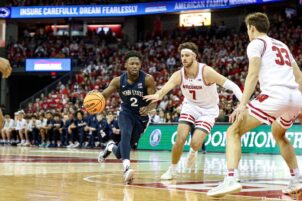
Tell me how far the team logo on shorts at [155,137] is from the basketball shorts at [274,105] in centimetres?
1584

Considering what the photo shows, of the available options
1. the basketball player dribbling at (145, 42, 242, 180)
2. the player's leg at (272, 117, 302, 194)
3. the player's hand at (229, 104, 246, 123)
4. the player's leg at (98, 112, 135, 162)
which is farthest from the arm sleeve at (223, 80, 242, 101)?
the player's hand at (229, 104, 246, 123)

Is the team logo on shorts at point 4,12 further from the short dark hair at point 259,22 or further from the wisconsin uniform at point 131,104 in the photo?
the short dark hair at point 259,22

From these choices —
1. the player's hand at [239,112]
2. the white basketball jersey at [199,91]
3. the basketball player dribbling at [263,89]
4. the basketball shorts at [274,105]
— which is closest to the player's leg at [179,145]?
the white basketball jersey at [199,91]

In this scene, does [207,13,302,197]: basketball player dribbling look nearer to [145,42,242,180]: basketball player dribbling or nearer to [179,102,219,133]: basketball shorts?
[145,42,242,180]: basketball player dribbling

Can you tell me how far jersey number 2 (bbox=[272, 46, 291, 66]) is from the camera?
658 cm

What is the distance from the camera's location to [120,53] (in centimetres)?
3809

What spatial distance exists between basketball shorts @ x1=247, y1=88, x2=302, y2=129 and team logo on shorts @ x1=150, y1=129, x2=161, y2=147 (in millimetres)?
15844

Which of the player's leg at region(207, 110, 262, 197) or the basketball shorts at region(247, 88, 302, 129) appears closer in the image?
the player's leg at region(207, 110, 262, 197)

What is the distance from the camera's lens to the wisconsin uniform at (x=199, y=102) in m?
9.43

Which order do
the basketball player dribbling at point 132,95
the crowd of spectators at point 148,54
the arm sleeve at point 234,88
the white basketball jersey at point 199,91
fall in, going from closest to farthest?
the arm sleeve at point 234,88 < the basketball player dribbling at point 132,95 < the white basketball jersey at point 199,91 < the crowd of spectators at point 148,54

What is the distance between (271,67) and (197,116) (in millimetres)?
3344

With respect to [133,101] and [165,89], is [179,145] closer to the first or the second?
[133,101]

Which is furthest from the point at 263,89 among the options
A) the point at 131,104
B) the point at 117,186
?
the point at 131,104

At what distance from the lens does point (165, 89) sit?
8352 millimetres
